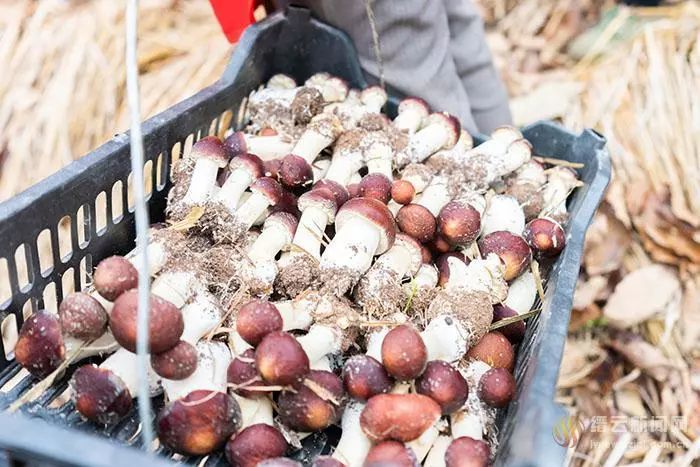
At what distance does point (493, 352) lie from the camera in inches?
42.7

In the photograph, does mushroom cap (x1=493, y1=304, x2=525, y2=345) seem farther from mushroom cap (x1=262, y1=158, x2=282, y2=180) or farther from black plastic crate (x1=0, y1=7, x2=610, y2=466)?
mushroom cap (x1=262, y1=158, x2=282, y2=180)

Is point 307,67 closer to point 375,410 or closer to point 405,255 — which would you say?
point 405,255

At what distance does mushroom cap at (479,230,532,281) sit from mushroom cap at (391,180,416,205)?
0.16 meters

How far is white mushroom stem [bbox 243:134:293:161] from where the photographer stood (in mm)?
1356

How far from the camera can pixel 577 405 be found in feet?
5.97

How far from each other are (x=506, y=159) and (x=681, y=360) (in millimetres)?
828

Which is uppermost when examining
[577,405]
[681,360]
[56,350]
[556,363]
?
[556,363]

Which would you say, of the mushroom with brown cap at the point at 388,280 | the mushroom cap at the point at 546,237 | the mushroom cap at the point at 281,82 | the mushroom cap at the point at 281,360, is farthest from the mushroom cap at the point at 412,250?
the mushroom cap at the point at 281,82

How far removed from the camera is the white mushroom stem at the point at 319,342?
1.00 metres

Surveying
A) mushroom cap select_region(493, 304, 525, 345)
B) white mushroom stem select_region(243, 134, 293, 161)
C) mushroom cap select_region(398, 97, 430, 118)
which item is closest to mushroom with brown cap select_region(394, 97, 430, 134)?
mushroom cap select_region(398, 97, 430, 118)

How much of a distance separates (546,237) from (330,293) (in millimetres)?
413

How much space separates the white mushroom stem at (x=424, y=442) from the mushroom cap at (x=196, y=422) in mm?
249

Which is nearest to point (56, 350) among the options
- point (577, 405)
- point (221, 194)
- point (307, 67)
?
point (221, 194)

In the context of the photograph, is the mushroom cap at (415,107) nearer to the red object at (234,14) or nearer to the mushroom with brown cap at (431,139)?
the mushroom with brown cap at (431,139)
